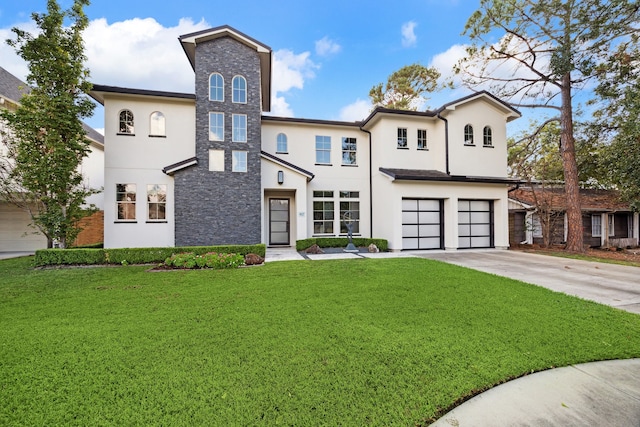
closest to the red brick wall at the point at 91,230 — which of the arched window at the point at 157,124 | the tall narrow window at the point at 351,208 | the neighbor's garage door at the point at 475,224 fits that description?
the arched window at the point at 157,124

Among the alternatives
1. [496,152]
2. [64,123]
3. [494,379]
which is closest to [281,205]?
[64,123]

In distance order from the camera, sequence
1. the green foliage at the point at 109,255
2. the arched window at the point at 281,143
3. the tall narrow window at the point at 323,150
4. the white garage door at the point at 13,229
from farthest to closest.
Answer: the tall narrow window at the point at 323,150 → the white garage door at the point at 13,229 → the arched window at the point at 281,143 → the green foliage at the point at 109,255

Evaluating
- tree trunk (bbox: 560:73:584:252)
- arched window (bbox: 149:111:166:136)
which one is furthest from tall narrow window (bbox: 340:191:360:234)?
tree trunk (bbox: 560:73:584:252)

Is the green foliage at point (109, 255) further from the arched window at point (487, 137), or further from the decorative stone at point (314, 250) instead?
the arched window at point (487, 137)

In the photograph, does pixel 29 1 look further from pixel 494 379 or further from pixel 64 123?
pixel 494 379

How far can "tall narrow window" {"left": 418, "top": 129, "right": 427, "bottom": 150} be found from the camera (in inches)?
537

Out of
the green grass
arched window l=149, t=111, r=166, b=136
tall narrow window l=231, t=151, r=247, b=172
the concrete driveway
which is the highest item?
arched window l=149, t=111, r=166, b=136

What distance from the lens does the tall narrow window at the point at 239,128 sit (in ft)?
38.6

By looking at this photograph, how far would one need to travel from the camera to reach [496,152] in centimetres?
1370

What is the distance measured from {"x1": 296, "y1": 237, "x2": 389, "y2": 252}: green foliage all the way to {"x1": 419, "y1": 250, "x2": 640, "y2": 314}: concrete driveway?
3119 millimetres

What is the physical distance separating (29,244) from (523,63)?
1037 inches

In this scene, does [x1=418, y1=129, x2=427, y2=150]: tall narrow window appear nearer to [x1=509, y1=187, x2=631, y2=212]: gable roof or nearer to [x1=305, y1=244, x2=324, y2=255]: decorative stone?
[x1=509, y1=187, x2=631, y2=212]: gable roof

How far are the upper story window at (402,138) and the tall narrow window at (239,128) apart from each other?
7383 millimetres

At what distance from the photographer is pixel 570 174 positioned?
485 inches
